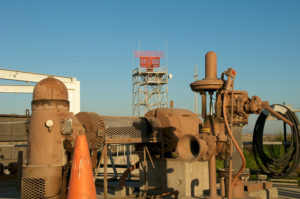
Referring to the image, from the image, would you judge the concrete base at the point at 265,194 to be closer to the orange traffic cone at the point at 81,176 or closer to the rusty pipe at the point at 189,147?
the rusty pipe at the point at 189,147

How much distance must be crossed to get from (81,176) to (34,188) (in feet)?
6.81

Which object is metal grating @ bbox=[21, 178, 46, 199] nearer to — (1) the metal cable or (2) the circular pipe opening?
(2) the circular pipe opening

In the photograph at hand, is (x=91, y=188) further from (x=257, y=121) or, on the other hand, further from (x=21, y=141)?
(x=21, y=141)

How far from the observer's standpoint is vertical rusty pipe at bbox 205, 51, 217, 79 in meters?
8.95

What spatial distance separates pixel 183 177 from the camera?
36.0 feet

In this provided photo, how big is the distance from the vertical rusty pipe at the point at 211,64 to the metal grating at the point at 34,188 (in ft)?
16.1

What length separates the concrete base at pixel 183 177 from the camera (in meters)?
10.9

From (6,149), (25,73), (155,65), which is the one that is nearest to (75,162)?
(6,149)

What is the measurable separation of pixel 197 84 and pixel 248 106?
56.9 inches

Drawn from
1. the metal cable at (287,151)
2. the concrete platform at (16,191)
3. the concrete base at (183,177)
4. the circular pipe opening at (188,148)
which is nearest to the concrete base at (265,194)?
the concrete platform at (16,191)

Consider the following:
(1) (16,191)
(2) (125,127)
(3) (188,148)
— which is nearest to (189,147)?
(3) (188,148)

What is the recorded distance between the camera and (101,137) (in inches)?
380

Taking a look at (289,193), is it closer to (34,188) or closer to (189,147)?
(189,147)

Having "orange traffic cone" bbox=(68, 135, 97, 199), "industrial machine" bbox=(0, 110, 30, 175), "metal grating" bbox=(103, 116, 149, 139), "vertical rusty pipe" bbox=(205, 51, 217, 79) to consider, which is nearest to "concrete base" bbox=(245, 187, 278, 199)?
"metal grating" bbox=(103, 116, 149, 139)
